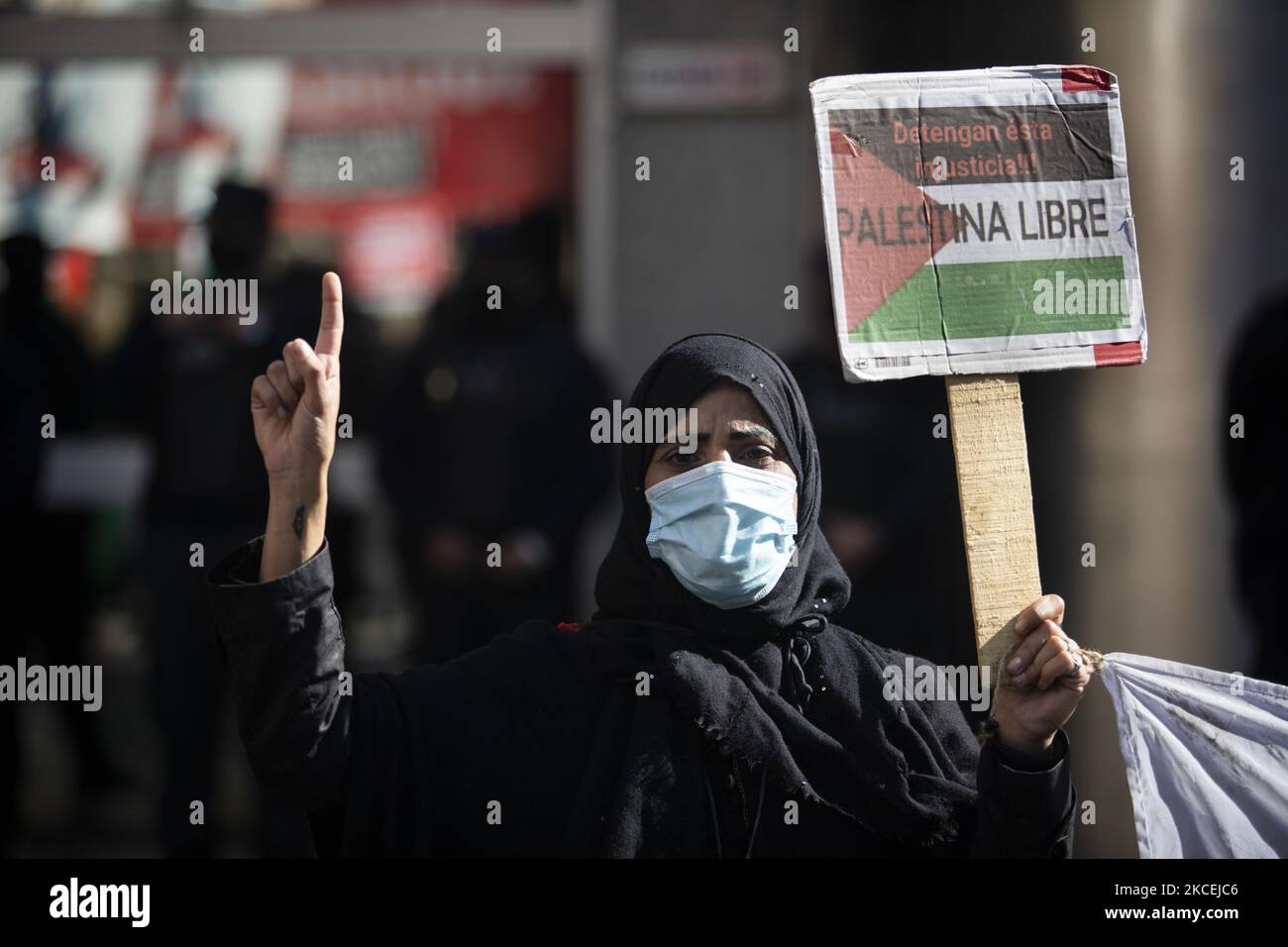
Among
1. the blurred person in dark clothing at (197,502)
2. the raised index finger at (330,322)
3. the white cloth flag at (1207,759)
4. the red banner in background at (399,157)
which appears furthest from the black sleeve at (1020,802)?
the red banner in background at (399,157)

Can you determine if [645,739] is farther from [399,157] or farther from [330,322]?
[399,157]

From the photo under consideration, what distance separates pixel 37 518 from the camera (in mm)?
4871

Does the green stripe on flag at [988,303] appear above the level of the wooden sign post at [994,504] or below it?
above

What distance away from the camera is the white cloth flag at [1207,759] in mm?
2299

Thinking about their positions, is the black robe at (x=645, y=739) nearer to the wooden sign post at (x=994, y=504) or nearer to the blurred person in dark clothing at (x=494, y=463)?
the wooden sign post at (x=994, y=504)

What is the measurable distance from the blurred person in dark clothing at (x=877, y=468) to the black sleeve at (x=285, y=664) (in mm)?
2656

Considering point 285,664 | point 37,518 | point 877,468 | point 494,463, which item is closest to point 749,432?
point 285,664

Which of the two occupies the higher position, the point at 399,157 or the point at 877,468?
the point at 399,157

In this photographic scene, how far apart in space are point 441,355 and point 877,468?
1.43m

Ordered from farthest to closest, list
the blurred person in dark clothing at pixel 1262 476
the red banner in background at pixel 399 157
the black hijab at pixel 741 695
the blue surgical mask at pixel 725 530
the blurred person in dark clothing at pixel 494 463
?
the red banner in background at pixel 399 157, the blurred person in dark clothing at pixel 494 463, the blurred person in dark clothing at pixel 1262 476, the blue surgical mask at pixel 725 530, the black hijab at pixel 741 695

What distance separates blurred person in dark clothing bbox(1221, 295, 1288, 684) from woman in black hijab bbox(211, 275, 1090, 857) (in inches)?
64.0

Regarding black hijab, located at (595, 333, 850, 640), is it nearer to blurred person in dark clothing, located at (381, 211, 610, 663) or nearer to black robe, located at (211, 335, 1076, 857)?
black robe, located at (211, 335, 1076, 857)

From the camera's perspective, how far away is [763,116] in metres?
5.76
